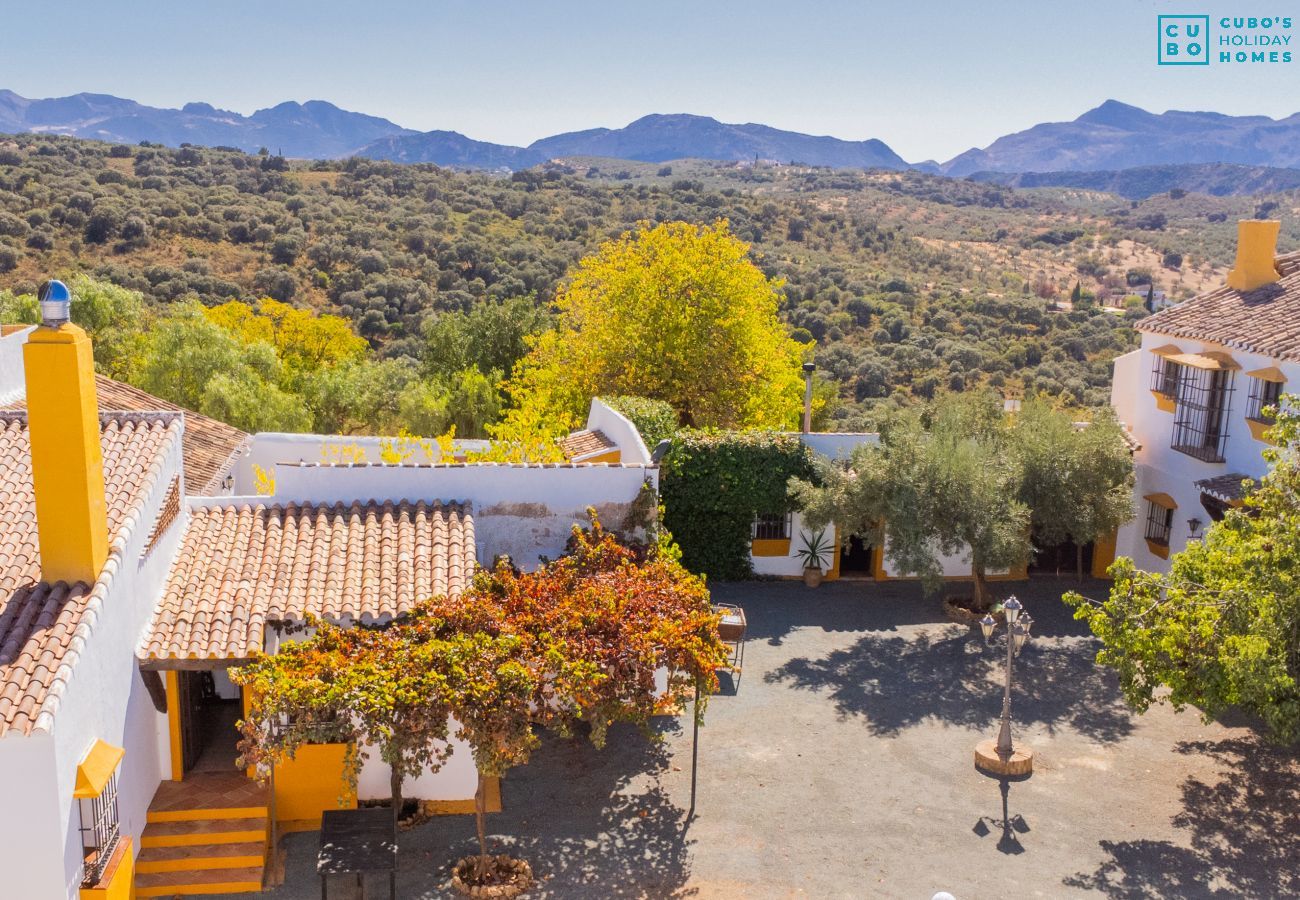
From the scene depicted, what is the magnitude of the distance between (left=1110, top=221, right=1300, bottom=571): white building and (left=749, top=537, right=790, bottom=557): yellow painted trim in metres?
7.61

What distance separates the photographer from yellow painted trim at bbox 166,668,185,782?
40.8ft

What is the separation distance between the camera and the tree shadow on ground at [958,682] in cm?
1611

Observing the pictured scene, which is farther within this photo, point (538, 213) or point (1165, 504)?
point (538, 213)

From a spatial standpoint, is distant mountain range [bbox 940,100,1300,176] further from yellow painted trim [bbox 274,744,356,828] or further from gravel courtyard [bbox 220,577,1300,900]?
yellow painted trim [bbox 274,744,356,828]

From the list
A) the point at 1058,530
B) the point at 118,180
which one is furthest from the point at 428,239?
the point at 1058,530

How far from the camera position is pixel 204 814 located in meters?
12.1

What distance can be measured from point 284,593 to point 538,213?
51.5 meters

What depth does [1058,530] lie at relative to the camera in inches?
784

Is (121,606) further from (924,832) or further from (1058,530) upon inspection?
(1058,530)

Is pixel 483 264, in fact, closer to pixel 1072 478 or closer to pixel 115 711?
pixel 1072 478

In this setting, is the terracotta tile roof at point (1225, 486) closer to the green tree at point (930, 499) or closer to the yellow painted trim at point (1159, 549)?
the yellow painted trim at point (1159, 549)

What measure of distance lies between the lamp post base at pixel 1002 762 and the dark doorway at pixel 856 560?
26.1 feet

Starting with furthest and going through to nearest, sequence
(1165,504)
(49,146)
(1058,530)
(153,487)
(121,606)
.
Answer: (49,146) < (1165,504) < (1058,530) < (153,487) < (121,606)

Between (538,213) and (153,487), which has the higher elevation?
(538,213)
